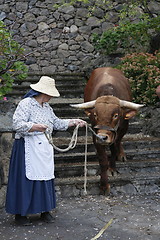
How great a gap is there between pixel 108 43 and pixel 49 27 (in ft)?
6.30

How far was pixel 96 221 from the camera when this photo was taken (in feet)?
14.5

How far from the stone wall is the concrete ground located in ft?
20.8

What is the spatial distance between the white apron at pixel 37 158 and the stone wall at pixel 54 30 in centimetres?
687

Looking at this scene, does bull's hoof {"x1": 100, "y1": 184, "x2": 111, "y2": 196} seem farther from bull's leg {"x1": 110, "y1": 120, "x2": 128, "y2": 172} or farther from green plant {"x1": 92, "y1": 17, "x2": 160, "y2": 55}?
green plant {"x1": 92, "y1": 17, "x2": 160, "y2": 55}

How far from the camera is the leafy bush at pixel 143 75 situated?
26.0 ft

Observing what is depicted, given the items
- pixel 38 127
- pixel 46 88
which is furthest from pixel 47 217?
pixel 46 88

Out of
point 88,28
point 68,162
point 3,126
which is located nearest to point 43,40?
point 88,28

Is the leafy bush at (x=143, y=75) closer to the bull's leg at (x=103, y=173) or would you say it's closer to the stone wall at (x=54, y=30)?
the stone wall at (x=54, y=30)

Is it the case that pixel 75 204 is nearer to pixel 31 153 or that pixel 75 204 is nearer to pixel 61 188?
pixel 61 188

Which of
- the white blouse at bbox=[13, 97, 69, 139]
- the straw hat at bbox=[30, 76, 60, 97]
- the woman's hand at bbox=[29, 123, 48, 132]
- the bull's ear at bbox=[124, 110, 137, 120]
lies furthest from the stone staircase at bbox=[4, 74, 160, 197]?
the straw hat at bbox=[30, 76, 60, 97]

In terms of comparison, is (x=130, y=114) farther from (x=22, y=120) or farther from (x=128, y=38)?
(x=128, y=38)

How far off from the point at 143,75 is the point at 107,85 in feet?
9.18

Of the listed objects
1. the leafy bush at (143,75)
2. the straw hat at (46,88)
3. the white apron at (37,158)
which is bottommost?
the leafy bush at (143,75)

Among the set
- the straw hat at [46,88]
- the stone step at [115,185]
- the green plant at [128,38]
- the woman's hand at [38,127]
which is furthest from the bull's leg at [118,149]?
the green plant at [128,38]
